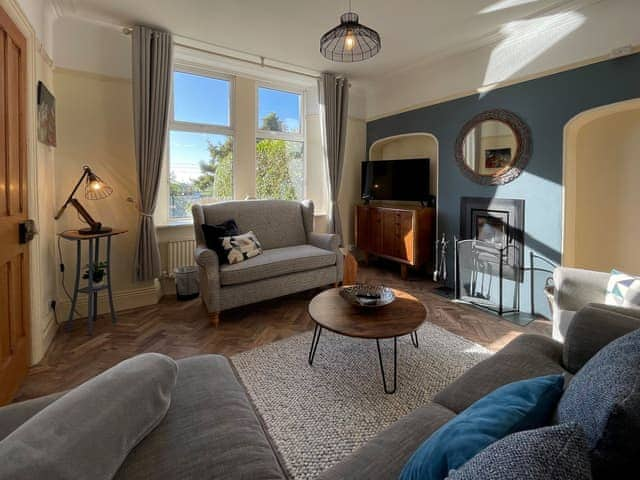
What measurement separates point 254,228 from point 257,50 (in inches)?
80.2

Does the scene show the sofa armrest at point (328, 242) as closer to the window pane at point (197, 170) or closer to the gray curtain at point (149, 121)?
the window pane at point (197, 170)

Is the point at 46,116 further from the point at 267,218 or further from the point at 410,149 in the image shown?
the point at 410,149

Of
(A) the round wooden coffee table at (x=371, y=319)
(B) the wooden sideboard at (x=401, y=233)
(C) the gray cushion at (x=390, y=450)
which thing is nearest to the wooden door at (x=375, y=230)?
(B) the wooden sideboard at (x=401, y=233)

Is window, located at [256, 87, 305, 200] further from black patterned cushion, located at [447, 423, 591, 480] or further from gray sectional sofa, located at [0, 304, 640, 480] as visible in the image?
black patterned cushion, located at [447, 423, 591, 480]

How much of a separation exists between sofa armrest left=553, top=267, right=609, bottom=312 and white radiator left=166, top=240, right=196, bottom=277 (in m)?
3.50

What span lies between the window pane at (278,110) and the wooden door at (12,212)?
8.68ft

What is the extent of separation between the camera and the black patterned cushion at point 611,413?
0.59 meters

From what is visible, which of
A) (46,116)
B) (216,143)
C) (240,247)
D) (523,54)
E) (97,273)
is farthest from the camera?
(216,143)

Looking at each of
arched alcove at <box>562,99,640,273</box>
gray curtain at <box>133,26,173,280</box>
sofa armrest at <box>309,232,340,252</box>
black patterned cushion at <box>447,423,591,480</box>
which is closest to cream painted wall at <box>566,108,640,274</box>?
arched alcove at <box>562,99,640,273</box>

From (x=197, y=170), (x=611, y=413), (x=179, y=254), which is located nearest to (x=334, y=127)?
(x=197, y=170)

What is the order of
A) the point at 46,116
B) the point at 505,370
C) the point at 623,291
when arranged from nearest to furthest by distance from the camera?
1. the point at 505,370
2. the point at 623,291
3. the point at 46,116

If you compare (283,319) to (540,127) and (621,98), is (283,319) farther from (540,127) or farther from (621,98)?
(621,98)

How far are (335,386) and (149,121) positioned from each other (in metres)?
3.01

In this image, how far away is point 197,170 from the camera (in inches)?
156
